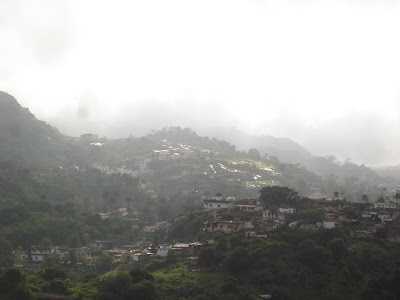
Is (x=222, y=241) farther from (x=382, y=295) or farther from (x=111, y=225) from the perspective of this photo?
(x=111, y=225)

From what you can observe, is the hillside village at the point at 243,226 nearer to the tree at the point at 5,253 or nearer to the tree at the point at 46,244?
the tree at the point at 46,244

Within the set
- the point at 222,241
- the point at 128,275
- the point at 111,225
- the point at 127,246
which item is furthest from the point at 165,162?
the point at 128,275

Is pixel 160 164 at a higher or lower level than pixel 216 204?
higher

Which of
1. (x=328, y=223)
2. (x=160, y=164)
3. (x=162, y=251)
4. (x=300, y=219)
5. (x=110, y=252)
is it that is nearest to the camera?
A: (x=162, y=251)

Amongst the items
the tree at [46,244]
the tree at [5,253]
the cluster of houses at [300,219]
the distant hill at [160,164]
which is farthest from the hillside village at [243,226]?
the distant hill at [160,164]

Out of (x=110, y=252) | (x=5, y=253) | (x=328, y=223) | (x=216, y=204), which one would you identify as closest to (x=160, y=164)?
(x=216, y=204)

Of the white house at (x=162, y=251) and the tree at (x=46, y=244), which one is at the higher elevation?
the white house at (x=162, y=251)

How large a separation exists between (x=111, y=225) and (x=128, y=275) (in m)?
51.7

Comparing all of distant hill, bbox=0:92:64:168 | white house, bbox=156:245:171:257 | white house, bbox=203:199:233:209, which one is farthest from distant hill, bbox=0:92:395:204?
white house, bbox=156:245:171:257

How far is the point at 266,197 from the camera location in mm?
83875

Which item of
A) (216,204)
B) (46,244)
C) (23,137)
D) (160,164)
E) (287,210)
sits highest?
(23,137)

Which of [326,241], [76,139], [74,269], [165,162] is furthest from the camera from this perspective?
[76,139]

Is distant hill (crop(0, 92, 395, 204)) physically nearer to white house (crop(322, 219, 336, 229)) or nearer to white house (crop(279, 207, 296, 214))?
white house (crop(279, 207, 296, 214))

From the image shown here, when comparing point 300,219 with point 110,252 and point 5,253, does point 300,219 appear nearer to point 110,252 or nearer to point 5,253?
point 110,252
